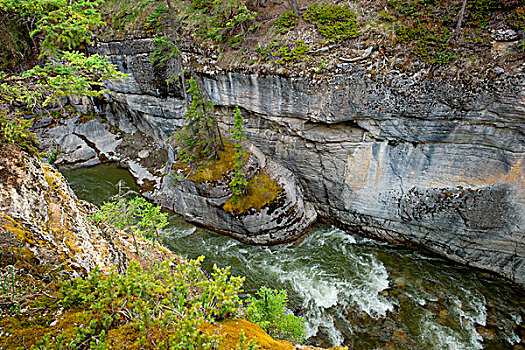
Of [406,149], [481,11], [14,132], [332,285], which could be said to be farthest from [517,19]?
[14,132]

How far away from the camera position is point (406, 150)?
13.2 metres

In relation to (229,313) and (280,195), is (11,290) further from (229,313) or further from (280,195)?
(280,195)

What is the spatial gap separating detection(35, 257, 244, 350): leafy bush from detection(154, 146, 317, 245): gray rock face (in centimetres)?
1101

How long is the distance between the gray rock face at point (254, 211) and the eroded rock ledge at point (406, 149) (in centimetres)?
82

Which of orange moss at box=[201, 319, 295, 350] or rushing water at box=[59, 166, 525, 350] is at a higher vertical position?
orange moss at box=[201, 319, 295, 350]

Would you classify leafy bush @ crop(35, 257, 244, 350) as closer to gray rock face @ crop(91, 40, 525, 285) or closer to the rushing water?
the rushing water

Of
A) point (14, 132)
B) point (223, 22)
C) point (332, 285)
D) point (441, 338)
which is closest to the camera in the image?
point (14, 132)

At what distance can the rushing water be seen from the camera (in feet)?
35.2

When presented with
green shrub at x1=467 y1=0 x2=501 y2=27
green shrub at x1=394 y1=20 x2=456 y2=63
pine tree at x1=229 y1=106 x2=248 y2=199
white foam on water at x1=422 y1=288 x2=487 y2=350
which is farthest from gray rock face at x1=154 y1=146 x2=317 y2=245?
green shrub at x1=467 y1=0 x2=501 y2=27

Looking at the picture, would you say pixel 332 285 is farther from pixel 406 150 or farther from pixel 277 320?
pixel 406 150

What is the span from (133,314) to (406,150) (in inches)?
520

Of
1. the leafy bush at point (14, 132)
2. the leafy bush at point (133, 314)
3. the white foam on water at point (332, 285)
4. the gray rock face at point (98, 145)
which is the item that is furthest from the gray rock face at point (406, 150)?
the leafy bush at point (133, 314)

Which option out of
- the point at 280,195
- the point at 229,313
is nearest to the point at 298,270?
the point at 280,195

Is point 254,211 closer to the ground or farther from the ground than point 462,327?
farther from the ground
